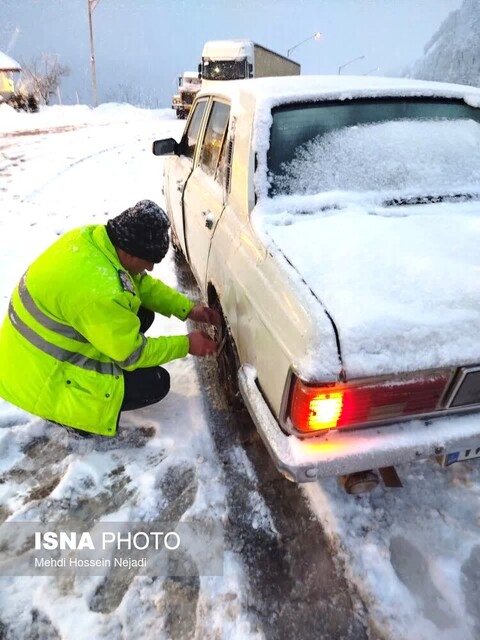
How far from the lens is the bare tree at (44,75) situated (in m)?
32.4

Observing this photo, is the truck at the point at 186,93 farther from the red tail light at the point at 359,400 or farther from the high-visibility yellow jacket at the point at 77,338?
the red tail light at the point at 359,400

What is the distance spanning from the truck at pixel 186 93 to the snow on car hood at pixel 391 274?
68.6 ft

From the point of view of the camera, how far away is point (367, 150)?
2322 mm

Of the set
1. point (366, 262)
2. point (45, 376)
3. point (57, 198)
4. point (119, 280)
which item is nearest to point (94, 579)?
point (45, 376)

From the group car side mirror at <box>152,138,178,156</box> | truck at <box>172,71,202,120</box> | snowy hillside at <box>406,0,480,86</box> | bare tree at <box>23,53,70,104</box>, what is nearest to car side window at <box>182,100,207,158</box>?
car side mirror at <box>152,138,178,156</box>

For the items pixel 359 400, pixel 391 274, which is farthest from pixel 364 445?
pixel 391 274

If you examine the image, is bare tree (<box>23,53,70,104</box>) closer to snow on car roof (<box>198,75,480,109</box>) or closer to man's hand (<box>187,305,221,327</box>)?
snow on car roof (<box>198,75,480,109</box>)

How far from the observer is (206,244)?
2893 millimetres

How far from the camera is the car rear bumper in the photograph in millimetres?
1588

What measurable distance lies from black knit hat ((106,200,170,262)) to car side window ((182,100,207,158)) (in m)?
1.72

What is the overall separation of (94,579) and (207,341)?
1237 mm

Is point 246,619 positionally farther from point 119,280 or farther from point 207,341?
point 119,280

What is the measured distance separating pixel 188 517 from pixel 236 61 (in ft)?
57.6

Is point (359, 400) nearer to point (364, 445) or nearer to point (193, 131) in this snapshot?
point (364, 445)
